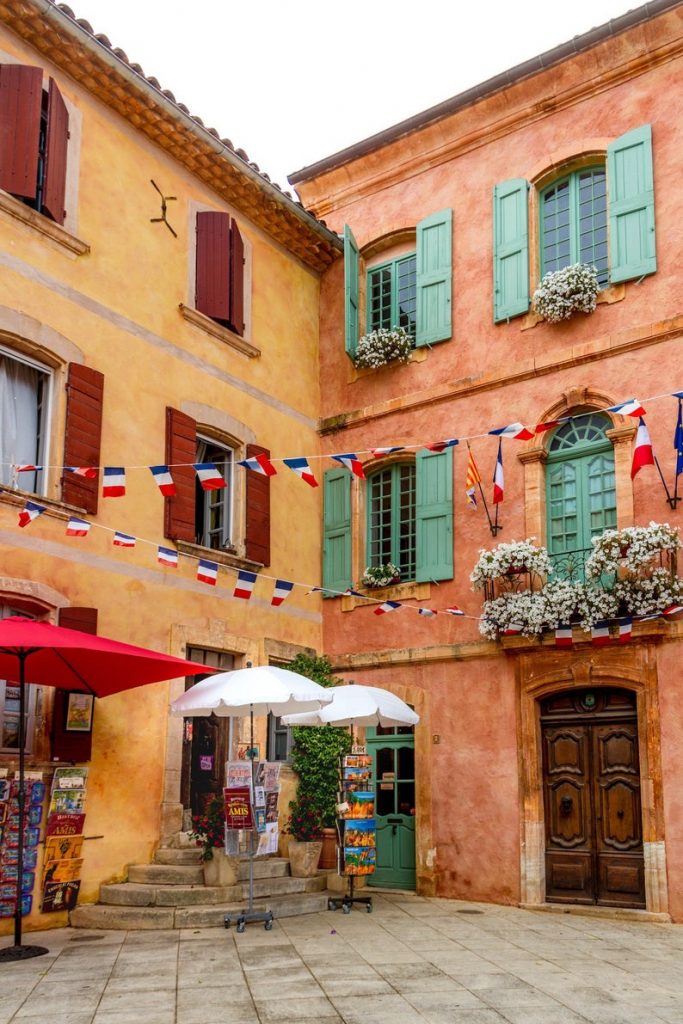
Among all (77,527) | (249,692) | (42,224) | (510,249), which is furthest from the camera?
(510,249)

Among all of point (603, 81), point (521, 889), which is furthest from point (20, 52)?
point (521, 889)

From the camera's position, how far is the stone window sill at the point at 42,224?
10320 mm

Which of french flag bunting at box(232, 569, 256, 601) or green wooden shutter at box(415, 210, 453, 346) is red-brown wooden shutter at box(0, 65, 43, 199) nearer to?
french flag bunting at box(232, 569, 256, 601)

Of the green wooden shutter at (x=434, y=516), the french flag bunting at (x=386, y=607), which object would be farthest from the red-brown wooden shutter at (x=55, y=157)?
the french flag bunting at (x=386, y=607)

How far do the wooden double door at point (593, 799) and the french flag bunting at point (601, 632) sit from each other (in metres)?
0.64

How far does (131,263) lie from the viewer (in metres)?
11.8

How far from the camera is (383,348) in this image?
45.4ft

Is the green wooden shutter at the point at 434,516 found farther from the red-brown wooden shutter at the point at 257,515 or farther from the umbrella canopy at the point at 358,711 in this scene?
the umbrella canopy at the point at 358,711

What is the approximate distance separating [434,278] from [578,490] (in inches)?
144

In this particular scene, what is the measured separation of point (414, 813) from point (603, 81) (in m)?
9.14

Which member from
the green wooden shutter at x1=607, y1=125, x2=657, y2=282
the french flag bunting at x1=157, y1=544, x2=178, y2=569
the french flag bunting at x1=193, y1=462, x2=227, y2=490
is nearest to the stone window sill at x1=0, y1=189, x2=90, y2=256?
the french flag bunting at x1=193, y1=462, x2=227, y2=490

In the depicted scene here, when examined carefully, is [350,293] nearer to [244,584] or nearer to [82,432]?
[244,584]

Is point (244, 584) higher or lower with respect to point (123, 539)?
lower

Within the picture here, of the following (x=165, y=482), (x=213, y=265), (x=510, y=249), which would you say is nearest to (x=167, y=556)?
(x=165, y=482)
